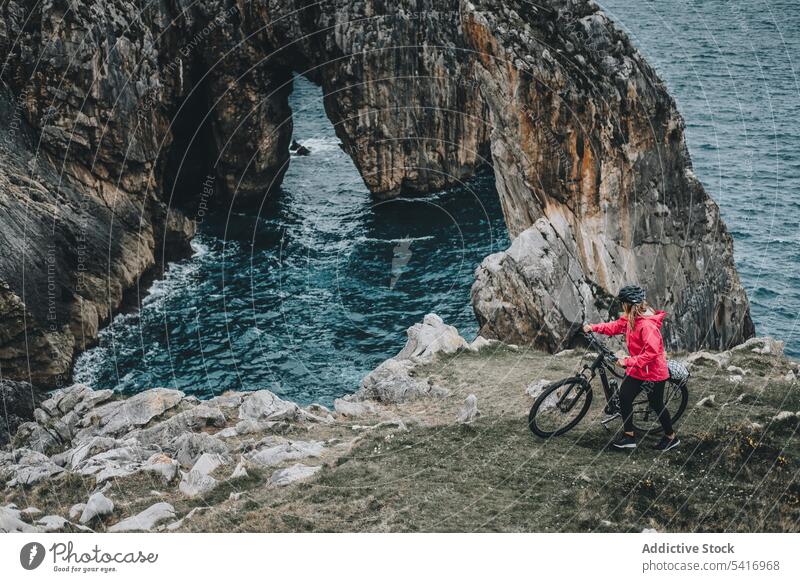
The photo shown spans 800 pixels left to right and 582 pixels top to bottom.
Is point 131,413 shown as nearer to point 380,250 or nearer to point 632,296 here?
point 632,296

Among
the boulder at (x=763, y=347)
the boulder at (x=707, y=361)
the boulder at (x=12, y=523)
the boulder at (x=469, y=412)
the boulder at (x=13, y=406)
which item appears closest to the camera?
the boulder at (x=12, y=523)

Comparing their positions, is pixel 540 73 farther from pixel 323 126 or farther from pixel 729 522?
pixel 323 126

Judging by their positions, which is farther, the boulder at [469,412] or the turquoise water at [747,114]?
the turquoise water at [747,114]

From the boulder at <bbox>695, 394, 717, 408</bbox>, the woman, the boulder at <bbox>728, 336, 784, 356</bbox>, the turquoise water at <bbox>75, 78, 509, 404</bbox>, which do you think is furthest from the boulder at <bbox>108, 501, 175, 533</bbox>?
the turquoise water at <bbox>75, 78, 509, 404</bbox>

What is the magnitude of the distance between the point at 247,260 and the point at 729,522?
4190 centimetres

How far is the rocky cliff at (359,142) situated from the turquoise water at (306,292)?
239cm

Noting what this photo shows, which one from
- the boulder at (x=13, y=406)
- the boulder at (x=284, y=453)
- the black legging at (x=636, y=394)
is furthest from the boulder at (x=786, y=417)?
the boulder at (x=13, y=406)

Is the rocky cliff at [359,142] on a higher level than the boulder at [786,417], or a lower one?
higher

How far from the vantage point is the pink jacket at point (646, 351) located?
17.4 metres

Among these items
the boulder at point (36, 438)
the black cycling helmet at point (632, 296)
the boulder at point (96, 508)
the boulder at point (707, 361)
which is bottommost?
the boulder at point (36, 438)

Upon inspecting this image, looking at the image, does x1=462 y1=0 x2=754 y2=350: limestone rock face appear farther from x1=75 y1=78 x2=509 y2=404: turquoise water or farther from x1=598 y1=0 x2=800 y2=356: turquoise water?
x1=75 y1=78 x2=509 y2=404: turquoise water

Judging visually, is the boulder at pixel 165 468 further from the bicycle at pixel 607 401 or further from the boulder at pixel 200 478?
the bicycle at pixel 607 401

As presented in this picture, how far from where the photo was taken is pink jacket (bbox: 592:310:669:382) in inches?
Answer: 685

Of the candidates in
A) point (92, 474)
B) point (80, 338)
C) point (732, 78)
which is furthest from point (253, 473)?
point (732, 78)
